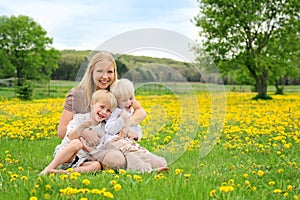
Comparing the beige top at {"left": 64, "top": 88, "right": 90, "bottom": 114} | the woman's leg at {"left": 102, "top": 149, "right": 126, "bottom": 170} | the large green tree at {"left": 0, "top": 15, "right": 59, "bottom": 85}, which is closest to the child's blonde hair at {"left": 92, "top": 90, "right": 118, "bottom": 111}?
the beige top at {"left": 64, "top": 88, "right": 90, "bottom": 114}

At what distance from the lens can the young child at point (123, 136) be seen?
17.2 ft

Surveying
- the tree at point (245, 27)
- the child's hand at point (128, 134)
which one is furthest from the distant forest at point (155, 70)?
the tree at point (245, 27)

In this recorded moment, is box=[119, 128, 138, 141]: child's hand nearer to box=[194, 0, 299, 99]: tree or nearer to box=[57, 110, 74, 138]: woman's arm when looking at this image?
box=[57, 110, 74, 138]: woman's arm

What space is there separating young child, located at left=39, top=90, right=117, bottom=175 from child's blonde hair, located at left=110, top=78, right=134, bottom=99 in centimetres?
10

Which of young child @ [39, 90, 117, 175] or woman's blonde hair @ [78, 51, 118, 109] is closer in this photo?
young child @ [39, 90, 117, 175]

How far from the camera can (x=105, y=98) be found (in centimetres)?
520

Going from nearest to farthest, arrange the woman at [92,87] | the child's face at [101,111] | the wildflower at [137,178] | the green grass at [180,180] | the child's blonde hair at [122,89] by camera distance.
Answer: the green grass at [180,180], the wildflower at [137,178], the child's face at [101,111], the child's blonde hair at [122,89], the woman at [92,87]

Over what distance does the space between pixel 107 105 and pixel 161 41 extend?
0.95 metres

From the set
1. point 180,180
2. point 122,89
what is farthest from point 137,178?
point 122,89

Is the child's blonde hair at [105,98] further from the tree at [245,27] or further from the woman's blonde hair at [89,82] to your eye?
the tree at [245,27]

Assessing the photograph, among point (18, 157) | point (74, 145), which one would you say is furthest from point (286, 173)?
point (18, 157)

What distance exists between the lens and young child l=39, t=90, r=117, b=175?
508 cm

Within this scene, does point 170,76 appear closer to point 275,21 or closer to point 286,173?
point 286,173

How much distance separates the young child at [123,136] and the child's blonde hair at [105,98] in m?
0.10
